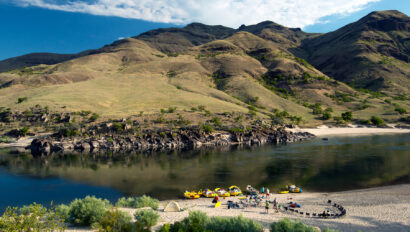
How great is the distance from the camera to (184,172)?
5366cm

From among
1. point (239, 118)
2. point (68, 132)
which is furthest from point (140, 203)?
point (239, 118)

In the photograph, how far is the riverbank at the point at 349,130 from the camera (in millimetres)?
118312

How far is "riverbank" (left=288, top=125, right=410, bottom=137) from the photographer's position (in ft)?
388

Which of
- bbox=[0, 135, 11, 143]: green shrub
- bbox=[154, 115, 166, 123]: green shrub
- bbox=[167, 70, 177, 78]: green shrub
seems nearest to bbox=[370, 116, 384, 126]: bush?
bbox=[154, 115, 166, 123]: green shrub

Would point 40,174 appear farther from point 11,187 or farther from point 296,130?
point 296,130

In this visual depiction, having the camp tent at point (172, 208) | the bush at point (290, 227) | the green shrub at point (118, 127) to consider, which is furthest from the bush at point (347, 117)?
the bush at point (290, 227)

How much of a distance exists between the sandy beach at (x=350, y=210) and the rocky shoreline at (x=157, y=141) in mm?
55956

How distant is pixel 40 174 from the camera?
5419cm

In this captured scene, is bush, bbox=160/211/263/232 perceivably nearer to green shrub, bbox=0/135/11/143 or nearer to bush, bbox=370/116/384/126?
green shrub, bbox=0/135/11/143

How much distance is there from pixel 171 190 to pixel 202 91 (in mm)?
121295

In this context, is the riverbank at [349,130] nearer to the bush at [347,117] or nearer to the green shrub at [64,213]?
the bush at [347,117]

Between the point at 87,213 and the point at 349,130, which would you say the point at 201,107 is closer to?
the point at 349,130

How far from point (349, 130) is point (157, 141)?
92.2 meters

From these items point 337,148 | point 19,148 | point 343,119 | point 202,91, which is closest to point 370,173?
point 337,148
